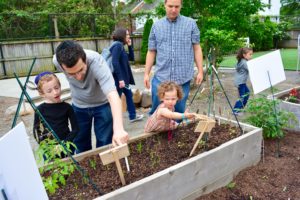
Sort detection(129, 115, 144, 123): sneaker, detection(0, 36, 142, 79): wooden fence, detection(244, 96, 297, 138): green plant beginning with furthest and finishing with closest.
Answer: detection(0, 36, 142, 79): wooden fence
detection(129, 115, 144, 123): sneaker
detection(244, 96, 297, 138): green plant

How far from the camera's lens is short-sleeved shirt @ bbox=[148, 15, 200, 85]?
321 centimetres

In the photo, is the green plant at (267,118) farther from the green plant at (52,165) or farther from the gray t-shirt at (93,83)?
the green plant at (52,165)

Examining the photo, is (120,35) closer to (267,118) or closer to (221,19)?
(267,118)

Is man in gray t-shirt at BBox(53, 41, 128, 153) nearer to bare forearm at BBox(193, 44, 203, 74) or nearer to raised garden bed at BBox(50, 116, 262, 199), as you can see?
raised garden bed at BBox(50, 116, 262, 199)

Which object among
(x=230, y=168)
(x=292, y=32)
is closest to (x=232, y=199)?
(x=230, y=168)

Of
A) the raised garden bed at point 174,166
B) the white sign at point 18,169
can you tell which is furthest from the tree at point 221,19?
the white sign at point 18,169

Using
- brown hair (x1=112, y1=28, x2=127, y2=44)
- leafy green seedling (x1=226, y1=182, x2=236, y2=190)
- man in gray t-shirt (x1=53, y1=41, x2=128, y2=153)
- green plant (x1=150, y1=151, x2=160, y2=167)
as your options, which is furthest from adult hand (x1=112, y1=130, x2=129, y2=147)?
brown hair (x1=112, y1=28, x2=127, y2=44)

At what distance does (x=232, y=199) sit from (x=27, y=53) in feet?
34.7

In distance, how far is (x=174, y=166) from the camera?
215cm

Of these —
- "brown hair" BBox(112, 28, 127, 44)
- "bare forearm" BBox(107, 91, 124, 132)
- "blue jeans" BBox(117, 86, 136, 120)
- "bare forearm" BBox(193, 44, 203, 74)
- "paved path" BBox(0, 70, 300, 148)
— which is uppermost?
"brown hair" BBox(112, 28, 127, 44)

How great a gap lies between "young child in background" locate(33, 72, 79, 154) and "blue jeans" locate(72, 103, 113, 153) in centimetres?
19

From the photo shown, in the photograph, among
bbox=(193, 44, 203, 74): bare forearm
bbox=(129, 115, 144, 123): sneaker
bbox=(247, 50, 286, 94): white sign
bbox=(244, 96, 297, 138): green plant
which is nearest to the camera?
bbox=(247, 50, 286, 94): white sign

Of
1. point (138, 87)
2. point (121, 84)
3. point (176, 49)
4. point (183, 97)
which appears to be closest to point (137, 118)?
point (121, 84)

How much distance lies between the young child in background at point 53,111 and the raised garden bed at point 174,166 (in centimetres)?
26
